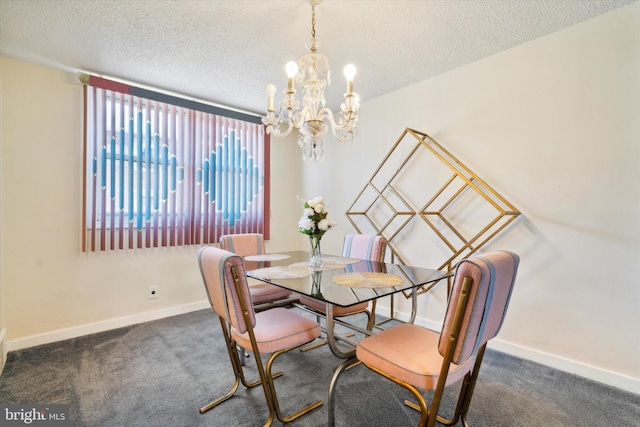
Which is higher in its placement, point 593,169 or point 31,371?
point 593,169

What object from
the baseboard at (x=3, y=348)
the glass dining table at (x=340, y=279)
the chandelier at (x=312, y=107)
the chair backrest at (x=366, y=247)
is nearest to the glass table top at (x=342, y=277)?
the glass dining table at (x=340, y=279)

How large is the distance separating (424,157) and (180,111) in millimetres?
2549

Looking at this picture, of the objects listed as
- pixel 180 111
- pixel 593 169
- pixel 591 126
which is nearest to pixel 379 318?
pixel 593 169

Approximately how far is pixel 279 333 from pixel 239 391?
0.57m

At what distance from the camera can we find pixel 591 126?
1.98 m

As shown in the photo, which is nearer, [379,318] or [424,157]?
[424,157]

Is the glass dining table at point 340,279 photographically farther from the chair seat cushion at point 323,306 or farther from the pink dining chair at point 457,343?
the pink dining chair at point 457,343

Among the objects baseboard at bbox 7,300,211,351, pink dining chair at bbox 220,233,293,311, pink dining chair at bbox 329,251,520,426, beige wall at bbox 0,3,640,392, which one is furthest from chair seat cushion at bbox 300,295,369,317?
baseboard at bbox 7,300,211,351

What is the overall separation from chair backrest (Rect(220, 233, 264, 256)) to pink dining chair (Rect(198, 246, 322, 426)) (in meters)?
0.97

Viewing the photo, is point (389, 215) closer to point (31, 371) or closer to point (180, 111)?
point (180, 111)

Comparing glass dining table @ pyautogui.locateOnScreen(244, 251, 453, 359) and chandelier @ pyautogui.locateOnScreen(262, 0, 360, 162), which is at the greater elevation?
chandelier @ pyautogui.locateOnScreen(262, 0, 360, 162)

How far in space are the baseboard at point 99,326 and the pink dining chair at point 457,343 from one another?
7.66 ft

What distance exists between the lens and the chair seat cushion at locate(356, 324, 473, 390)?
119 cm

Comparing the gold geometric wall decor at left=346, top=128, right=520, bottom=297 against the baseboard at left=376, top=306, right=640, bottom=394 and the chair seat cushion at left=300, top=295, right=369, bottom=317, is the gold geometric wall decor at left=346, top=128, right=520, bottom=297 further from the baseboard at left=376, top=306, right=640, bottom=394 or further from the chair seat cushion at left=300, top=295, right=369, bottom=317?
the chair seat cushion at left=300, top=295, right=369, bottom=317
